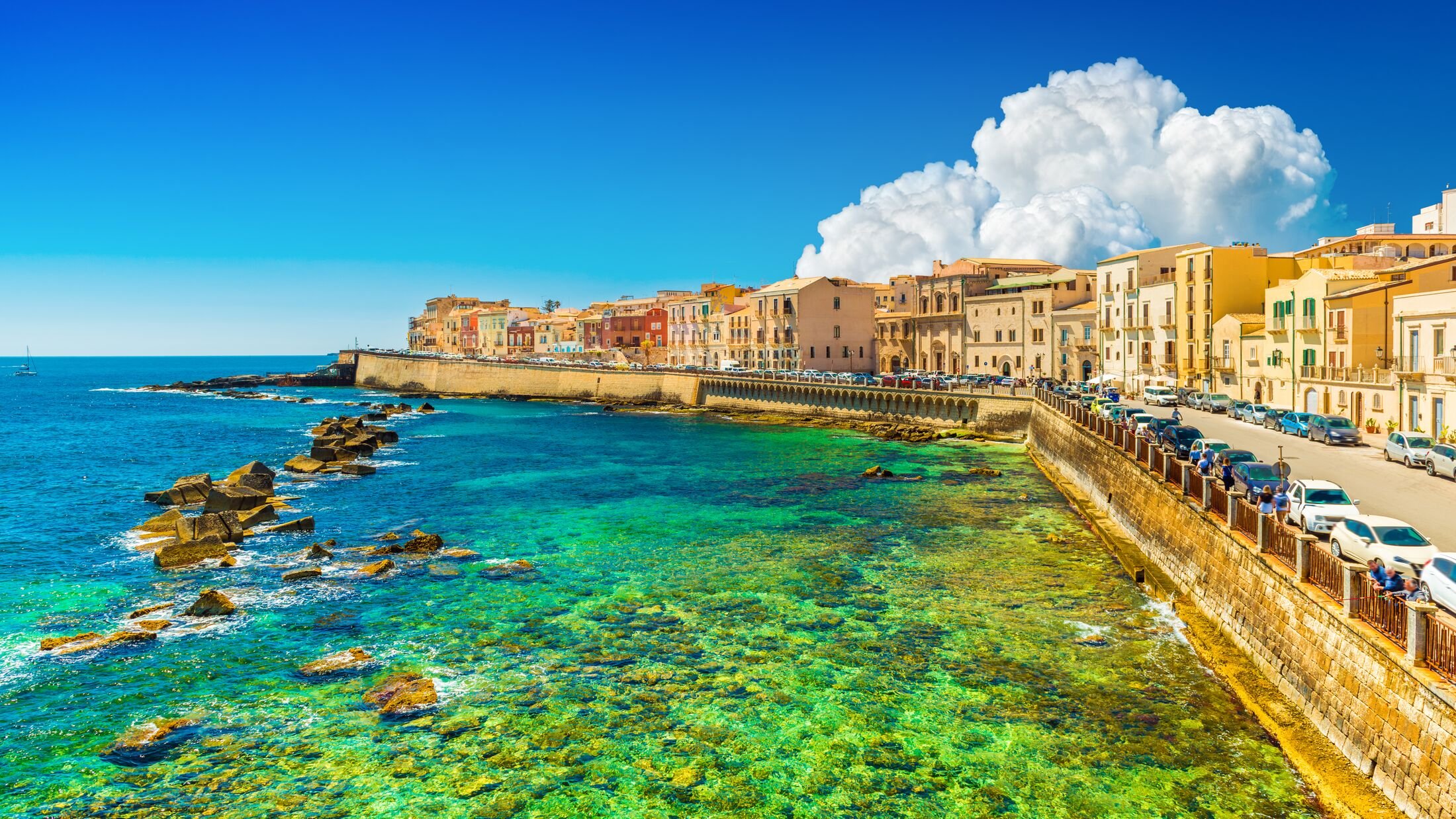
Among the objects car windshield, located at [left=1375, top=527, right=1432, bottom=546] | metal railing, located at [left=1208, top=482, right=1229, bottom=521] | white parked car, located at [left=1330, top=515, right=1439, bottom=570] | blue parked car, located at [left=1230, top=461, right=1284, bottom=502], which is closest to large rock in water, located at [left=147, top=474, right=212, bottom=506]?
metal railing, located at [left=1208, top=482, right=1229, bottom=521]

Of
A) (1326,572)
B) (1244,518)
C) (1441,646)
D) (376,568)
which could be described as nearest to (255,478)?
(376,568)

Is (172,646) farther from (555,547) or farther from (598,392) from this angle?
(598,392)

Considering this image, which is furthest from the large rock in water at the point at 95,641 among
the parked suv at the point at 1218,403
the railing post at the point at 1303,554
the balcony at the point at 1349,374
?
A: the parked suv at the point at 1218,403

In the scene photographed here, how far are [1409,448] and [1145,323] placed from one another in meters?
39.8

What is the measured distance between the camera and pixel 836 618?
24.4 meters

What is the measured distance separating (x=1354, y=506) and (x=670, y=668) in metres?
17.5

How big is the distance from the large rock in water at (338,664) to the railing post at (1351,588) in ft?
64.4

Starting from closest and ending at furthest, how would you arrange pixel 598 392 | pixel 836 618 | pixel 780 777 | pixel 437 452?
pixel 780 777, pixel 836 618, pixel 437 452, pixel 598 392

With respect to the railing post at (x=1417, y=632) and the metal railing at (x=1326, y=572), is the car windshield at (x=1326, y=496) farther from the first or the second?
the railing post at (x=1417, y=632)

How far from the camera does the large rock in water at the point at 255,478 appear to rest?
145 feet

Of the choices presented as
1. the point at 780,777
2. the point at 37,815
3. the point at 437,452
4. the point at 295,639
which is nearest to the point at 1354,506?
the point at 780,777

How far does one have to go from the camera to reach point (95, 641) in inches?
906

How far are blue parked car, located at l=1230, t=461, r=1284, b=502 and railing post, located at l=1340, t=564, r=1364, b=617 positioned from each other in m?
11.5

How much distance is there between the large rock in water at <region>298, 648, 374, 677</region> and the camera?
68.5 feet
